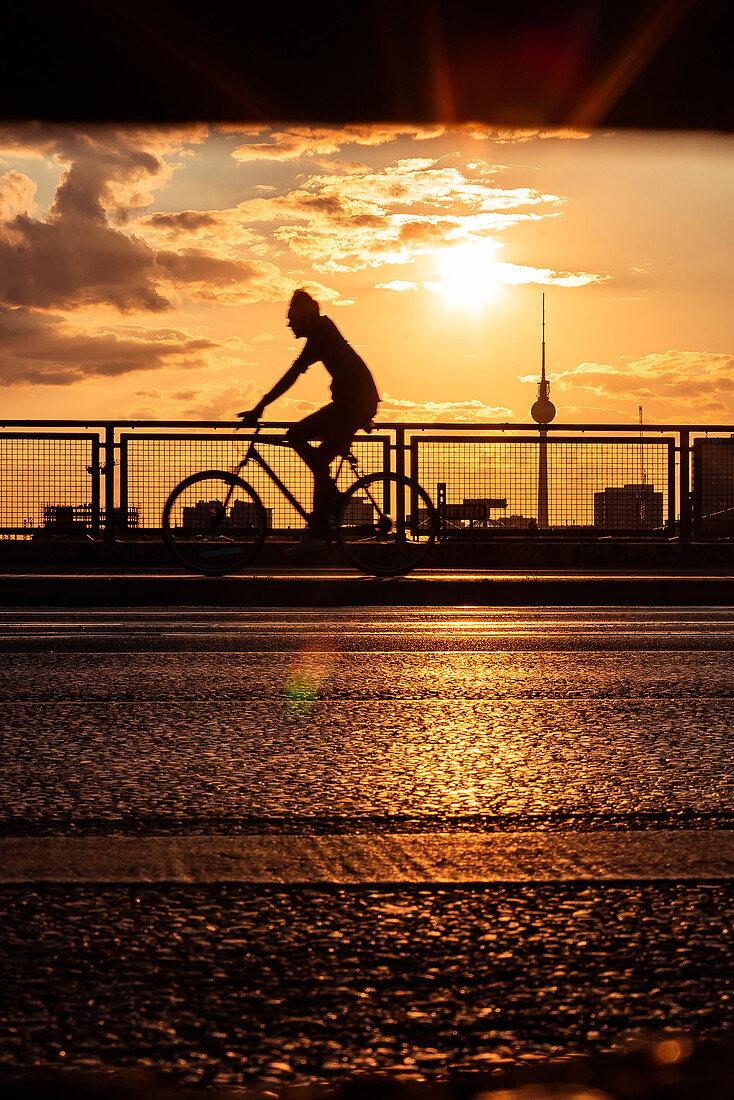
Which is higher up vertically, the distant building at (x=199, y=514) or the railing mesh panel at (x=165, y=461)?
the railing mesh panel at (x=165, y=461)

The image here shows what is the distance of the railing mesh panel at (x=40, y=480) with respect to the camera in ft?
63.3

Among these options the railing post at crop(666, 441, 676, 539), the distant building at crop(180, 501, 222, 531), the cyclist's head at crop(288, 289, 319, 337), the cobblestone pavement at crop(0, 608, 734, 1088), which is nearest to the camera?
the cobblestone pavement at crop(0, 608, 734, 1088)

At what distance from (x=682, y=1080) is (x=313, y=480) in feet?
37.9

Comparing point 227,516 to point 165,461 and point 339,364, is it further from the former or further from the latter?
point 165,461

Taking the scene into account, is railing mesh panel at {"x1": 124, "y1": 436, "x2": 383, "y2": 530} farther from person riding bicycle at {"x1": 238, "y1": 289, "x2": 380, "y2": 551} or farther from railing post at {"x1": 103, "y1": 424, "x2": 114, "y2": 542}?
person riding bicycle at {"x1": 238, "y1": 289, "x2": 380, "y2": 551}

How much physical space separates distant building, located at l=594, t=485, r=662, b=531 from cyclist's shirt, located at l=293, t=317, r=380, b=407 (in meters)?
7.19

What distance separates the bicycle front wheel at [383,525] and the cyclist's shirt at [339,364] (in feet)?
2.91

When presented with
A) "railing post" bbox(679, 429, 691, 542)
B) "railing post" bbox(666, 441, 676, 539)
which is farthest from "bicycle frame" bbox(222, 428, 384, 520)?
"railing post" bbox(679, 429, 691, 542)

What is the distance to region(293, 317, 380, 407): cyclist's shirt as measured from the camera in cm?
1280

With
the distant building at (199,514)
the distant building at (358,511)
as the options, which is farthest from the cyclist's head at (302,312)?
the distant building at (199,514)

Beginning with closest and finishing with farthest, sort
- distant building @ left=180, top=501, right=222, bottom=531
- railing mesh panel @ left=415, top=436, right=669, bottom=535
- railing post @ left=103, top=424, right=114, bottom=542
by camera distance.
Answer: distant building @ left=180, top=501, right=222, bottom=531, railing post @ left=103, top=424, right=114, bottom=542, railing mesh panel @ left=415, top=436, right=669, bottom=535

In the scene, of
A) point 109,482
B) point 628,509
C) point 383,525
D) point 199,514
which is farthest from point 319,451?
point 628,509

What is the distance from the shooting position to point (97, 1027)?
8.26 ft

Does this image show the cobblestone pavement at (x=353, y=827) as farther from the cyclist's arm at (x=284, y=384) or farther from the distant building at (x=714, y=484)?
the distant building at (x=714, y=484)
